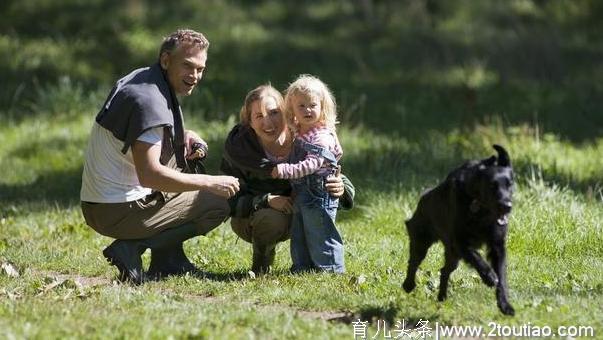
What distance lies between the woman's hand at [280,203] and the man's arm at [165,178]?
66cm

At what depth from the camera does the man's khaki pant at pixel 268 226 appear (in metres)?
7.44

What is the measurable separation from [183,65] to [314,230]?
1391mm

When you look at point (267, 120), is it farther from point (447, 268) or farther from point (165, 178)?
point (447, 268)

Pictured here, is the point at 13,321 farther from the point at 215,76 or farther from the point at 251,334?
the point at 215,76

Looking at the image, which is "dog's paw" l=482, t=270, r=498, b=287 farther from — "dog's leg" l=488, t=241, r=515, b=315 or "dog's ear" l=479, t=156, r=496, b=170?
"dog's ear" l=479, t=156, r=496, b=170

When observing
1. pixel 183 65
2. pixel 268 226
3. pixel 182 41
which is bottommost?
pixel 268 226

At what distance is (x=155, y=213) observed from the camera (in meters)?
7.27

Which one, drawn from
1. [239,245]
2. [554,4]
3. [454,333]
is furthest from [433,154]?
[554,4]

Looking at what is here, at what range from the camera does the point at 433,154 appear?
38.7 ft

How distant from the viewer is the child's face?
7176 mm

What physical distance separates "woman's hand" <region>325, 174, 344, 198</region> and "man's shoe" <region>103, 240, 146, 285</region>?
131 cm

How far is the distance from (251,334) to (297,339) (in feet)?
0.76

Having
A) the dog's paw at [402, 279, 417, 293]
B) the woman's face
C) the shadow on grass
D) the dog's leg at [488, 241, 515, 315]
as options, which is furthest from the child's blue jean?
the shadow on grass

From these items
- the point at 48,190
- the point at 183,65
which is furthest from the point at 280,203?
the point at 48,190
